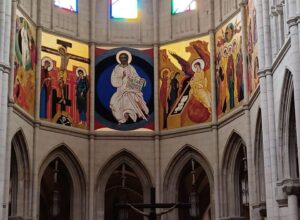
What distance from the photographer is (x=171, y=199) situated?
2731 centimetres

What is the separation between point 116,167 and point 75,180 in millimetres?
1807

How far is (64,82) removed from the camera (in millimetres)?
27609

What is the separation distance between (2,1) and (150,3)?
849 centimetres

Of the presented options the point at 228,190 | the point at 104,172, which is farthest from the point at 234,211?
the point at 104,172

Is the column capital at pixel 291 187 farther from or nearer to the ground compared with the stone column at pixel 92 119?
nearer to the ground

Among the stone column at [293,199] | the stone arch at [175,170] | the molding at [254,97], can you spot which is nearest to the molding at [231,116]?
the molding at [254,97]

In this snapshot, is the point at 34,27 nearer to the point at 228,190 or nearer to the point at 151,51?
the point at 151,51

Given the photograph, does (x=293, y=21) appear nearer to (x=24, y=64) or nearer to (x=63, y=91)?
(x=24, y=64)

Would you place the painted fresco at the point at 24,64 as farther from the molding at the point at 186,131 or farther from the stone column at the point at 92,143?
the molding at the point at 186,131

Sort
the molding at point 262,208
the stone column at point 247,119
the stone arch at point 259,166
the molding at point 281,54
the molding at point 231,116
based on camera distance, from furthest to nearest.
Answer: the molding at point 231,116 < the stone column at point 247,119 < the stone arch at point 259,166 < the molding at point 262,208 < the molding at point 281,54

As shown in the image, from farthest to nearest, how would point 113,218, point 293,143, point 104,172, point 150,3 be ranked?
point 113,218 < point 150,3 < point 104,172 < point 293,143

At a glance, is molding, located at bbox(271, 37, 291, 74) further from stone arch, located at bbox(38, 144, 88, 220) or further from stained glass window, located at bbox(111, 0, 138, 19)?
stained glass window, located at bbox(111, 0, 138, 19)

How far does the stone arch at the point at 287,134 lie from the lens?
19.8 meters

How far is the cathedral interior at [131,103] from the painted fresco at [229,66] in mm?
41
